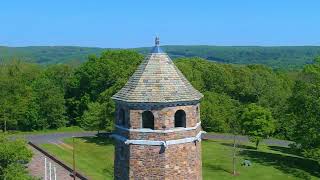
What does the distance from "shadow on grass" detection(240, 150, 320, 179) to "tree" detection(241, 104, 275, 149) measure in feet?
6.21

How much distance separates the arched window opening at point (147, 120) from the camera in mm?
15875

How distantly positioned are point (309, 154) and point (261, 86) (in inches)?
1233

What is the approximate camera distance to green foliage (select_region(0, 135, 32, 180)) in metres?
31.3

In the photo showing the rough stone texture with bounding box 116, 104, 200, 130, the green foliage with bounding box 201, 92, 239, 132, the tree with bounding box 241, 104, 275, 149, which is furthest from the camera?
the green foliage with bounding box 201, 92, 239, 132

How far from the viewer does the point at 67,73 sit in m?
82.4

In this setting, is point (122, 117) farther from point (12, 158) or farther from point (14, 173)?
point (12, 158)

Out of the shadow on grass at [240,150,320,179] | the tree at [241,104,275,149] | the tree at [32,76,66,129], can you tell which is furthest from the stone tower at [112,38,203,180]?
the tree at [32,76,66,129]

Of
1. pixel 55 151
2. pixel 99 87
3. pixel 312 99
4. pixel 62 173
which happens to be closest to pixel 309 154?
pixel 312 99

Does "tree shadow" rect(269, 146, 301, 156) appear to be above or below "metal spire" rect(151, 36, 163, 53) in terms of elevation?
below

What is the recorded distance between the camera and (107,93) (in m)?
55.8

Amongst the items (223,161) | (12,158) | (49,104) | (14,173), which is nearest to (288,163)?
(223,161)

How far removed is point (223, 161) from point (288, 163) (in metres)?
6.29

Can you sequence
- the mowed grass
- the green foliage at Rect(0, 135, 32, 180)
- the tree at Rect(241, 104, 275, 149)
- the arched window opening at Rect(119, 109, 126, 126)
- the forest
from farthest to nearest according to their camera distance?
1. the forest
2. the tree at Rect(241, 104, 275, 149)
3. the mowed grass
4. the green foliage at Rect(0, 135, 32, 180)
5. the arched window opening at Rect(119, 109, 126, 126)

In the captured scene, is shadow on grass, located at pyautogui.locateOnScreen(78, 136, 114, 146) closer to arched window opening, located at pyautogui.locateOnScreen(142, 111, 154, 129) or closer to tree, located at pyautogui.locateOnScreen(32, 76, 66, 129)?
tree, located at pyautogui.locateOnScreen(32, 76, 66, 129)
